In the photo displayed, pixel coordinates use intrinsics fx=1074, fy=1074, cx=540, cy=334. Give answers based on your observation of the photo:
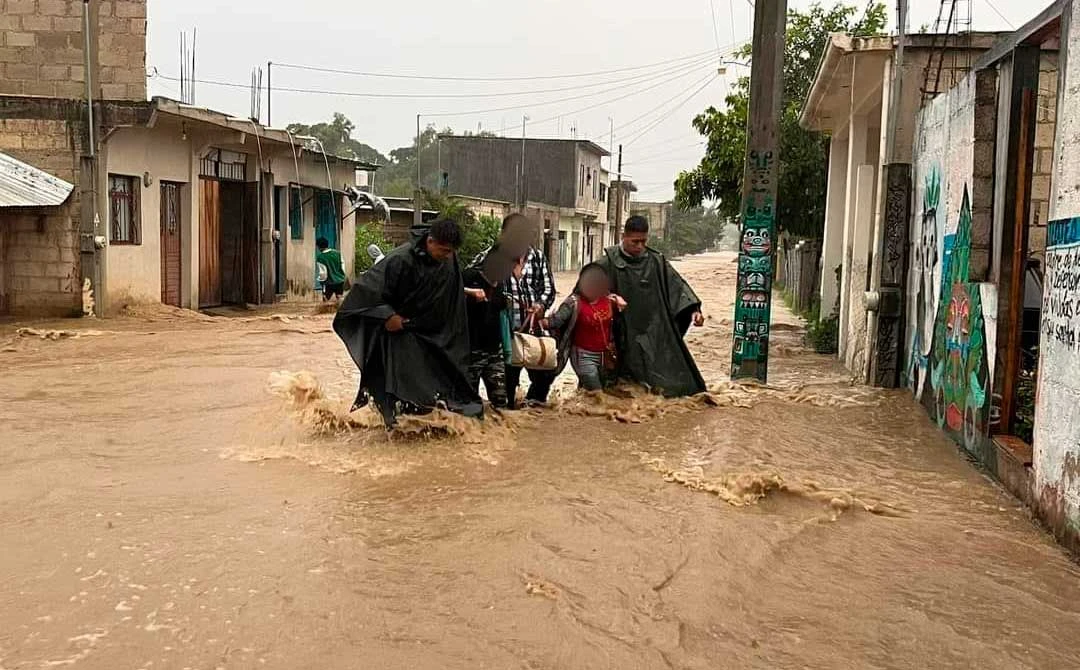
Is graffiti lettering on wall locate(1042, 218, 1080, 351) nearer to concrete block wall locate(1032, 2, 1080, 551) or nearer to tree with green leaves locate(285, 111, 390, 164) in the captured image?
concrete block wall locate(1032, 2, 1080, 551)

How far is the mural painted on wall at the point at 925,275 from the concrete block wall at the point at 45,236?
11.4m

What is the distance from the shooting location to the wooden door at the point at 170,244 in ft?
56.9

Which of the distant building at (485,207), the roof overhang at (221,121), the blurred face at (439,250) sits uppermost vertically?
the roof overhang at (221,121)

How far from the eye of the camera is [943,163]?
323 inches

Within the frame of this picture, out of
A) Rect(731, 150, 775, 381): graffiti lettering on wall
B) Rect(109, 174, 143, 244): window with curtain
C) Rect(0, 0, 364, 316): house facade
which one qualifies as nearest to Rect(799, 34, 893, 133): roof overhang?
Rect(731, 150, 775, 381): graffiti lettering on wall

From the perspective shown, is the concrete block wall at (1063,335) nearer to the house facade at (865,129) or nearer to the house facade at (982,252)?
the house facade at (982,252)

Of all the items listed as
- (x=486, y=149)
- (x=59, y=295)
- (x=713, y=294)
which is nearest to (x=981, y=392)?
(x=59, y=295)

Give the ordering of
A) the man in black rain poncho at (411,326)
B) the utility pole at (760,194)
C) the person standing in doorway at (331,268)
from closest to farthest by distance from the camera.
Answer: the man in black rain poncho at (411,326), the utility pole at (760,194), the person standing in doorway at (331,268)

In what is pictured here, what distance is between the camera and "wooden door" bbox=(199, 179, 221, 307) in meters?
18.9

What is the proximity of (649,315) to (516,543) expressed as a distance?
4.04m

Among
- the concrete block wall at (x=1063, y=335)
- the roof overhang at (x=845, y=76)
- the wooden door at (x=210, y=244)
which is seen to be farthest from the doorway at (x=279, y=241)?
the concrete block wall at (x=1063, y=335)

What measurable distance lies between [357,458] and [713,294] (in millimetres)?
23788

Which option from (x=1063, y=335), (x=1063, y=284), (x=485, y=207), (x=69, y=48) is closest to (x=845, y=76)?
(x=1063, y=284)

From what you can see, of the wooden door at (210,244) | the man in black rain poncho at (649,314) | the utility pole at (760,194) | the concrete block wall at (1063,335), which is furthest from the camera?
the wooden door at (210,244)
